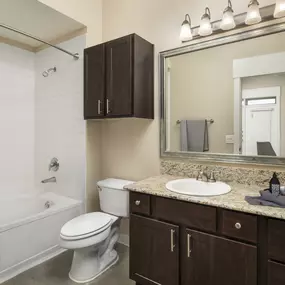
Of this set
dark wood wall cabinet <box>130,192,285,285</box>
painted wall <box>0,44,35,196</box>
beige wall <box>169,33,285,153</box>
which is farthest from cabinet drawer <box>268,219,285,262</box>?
painted wall <box>0,44,35,196</box>

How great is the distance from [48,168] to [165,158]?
156 centimetres

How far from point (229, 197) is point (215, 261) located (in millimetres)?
386

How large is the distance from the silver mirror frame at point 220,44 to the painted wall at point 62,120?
895 mm

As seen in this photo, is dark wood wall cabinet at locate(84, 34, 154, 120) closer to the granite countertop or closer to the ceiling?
the ceiling

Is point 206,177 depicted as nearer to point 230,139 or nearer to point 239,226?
point 230,139

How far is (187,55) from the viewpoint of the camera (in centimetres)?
201

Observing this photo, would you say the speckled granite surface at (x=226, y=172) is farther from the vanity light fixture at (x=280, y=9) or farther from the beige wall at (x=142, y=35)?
the vanity light fixture at (x=280, y=9)

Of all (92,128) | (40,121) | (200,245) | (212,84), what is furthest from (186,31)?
(40,121)

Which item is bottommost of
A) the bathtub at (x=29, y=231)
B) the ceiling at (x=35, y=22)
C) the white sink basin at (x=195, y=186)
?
the bathtub at (x=29, y=231)

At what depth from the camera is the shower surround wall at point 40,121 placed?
8.25ft

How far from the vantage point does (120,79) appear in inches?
80.0

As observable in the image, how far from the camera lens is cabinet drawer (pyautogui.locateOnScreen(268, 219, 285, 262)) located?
3.80 feet

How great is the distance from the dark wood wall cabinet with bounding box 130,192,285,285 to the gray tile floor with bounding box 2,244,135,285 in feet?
0.90

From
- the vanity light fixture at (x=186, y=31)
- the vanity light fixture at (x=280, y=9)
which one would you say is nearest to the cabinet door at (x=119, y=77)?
the vanity light fixture at (x=186, y=31)
